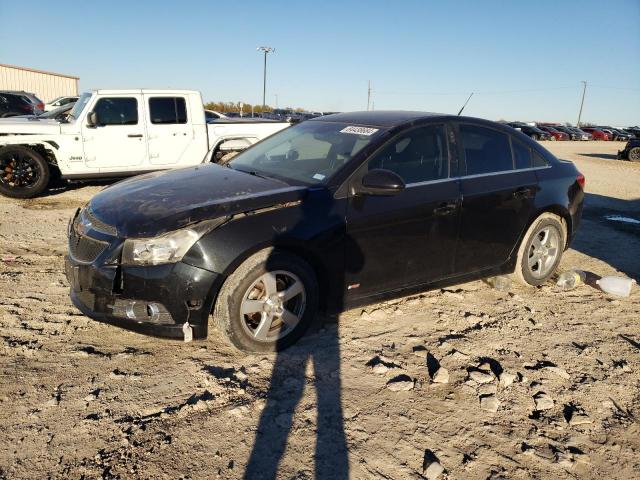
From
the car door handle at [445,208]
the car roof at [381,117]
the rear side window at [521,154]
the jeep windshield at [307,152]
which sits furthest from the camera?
the rear side window at [521,154]

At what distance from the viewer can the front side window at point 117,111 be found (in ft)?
27.9

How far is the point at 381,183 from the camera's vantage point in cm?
336

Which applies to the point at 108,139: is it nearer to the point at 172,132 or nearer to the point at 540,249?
the point at 172,132

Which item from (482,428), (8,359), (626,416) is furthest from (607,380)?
(8,359)

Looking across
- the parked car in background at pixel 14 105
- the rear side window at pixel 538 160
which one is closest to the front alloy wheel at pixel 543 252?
the rear side window at pixel 538 160

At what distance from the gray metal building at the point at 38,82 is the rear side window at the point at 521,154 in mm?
47258

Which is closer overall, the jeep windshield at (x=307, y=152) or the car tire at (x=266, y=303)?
the car tire at (x=266, y=303)

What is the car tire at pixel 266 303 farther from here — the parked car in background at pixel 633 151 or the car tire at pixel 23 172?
the parked car in background at pixel 633 151

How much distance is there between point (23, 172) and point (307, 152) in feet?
21.3

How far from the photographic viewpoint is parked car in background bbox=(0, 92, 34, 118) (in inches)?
726

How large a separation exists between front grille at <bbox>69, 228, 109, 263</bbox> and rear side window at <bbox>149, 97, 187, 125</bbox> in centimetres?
602

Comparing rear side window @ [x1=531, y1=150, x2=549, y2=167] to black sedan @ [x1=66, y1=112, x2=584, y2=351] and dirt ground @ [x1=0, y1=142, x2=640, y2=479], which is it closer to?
black sedan @ [x1=66, y1=112, x2=584, y2=351]

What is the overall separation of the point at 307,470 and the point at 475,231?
260 centimetres

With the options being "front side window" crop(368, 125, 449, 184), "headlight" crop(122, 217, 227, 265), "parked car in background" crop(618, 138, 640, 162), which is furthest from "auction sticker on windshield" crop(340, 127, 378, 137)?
"parked car in background" crop(618, 138, 640, 162)
